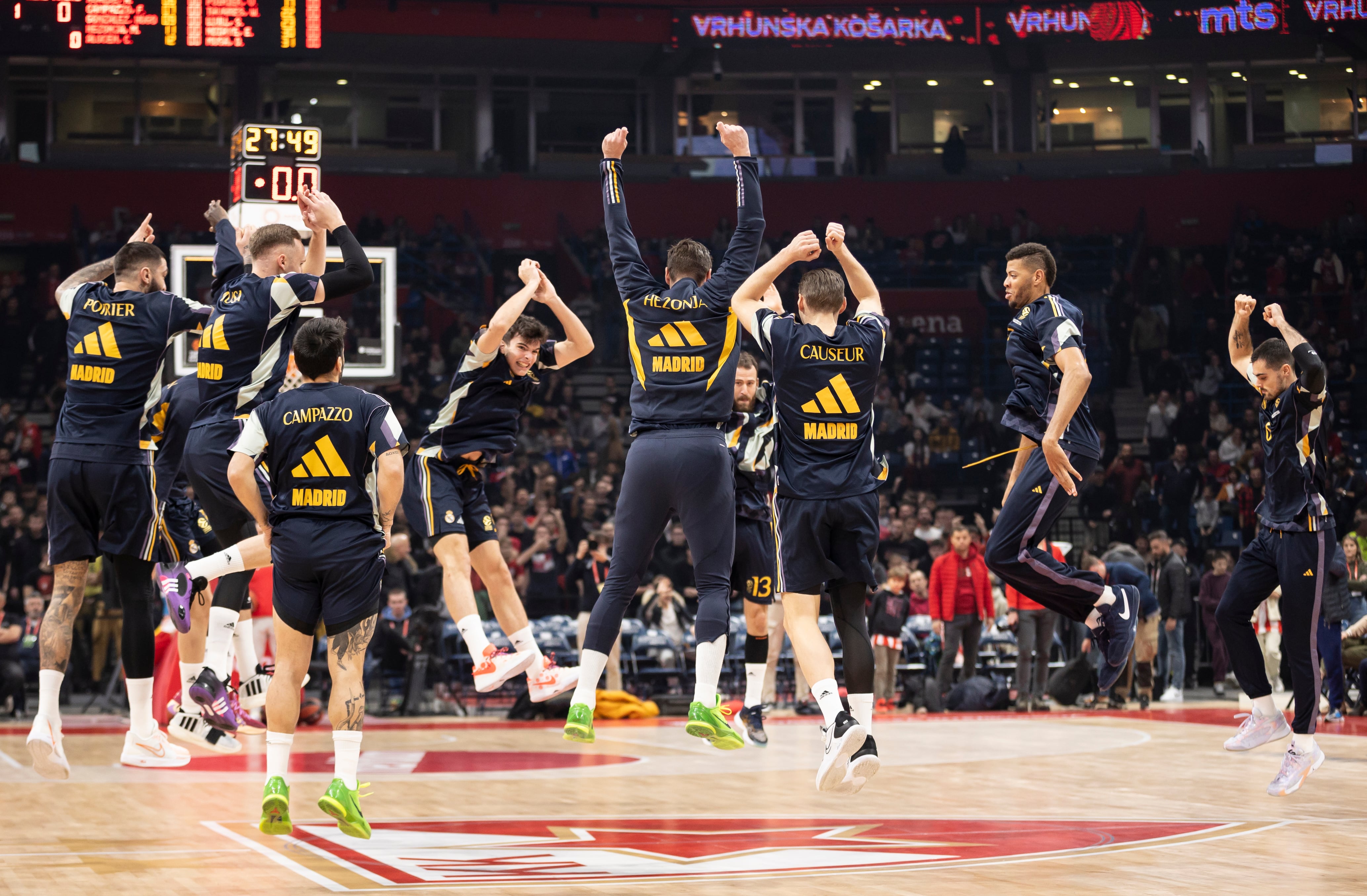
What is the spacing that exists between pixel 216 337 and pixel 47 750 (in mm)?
2542

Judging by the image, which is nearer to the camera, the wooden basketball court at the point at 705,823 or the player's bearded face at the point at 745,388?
the wooden basketball court at the point at 705,823

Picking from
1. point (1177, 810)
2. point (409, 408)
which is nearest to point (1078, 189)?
point (409, 408)

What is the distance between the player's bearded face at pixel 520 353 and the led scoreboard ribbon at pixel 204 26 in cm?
944

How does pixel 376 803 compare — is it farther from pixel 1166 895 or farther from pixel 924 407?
pixel 924 407

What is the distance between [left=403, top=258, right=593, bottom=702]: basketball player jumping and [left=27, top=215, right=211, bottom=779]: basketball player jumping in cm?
165

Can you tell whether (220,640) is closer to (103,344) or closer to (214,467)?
(214,467)

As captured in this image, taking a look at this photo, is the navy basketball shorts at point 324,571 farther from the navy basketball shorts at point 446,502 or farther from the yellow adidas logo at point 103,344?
the yellow adidas logo at point 103,344

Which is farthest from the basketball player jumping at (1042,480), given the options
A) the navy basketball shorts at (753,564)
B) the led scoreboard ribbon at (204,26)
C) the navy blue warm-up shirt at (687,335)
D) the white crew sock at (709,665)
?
the led scoreboard ribbon at (204,26)

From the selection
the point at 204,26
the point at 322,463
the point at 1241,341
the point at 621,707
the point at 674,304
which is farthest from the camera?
the point at 204,26

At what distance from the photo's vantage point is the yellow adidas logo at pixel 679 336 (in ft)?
26.1

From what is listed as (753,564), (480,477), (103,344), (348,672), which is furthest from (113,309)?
(753,564)

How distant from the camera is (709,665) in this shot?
8203 millimetres

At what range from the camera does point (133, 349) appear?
8773 mm

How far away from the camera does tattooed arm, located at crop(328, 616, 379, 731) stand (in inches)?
280
